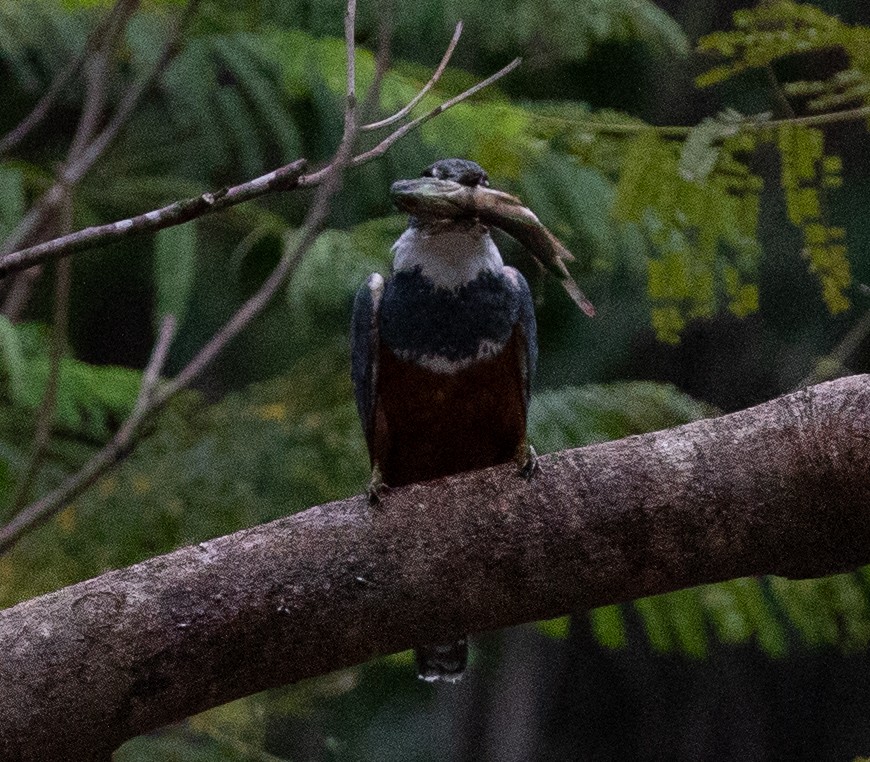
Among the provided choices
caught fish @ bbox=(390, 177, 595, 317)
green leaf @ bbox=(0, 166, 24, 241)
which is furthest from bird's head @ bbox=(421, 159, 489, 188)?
green leaf @ bbox=(0, 166, 24, 241)

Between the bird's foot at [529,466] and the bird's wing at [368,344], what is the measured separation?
0.37 metres

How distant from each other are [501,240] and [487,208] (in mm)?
1024

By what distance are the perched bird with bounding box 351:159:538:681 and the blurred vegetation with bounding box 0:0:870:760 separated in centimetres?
25

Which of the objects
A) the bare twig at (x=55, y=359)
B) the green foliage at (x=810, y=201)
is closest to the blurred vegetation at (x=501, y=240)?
the green foliage at (x=810, y=201)

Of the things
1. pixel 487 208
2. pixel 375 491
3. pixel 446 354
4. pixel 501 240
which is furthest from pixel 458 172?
pixel 501 240

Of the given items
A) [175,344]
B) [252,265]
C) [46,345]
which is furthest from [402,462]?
[175,344]

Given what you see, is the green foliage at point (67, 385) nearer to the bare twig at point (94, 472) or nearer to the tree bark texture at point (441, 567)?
the bare twig at point (94, 472)

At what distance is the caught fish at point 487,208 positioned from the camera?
4.82ft

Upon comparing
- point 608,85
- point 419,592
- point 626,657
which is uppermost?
point 608,85

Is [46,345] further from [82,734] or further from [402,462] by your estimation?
[82,734]

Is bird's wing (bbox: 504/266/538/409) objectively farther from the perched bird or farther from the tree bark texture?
the tree bark texture

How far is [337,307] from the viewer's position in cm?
256

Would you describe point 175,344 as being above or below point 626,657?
above

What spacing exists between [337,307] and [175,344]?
0.89m
